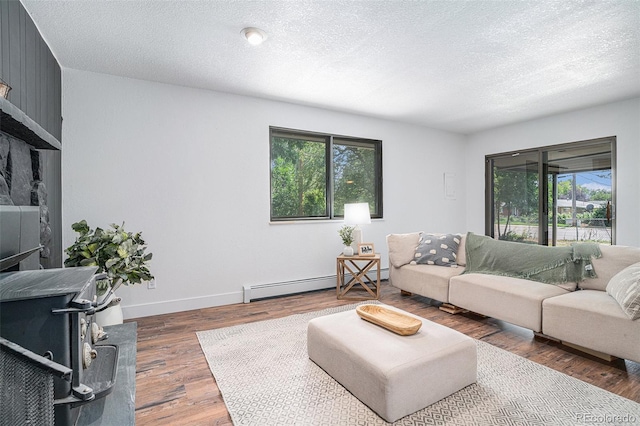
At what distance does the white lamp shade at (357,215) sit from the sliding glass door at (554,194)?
2.81 m

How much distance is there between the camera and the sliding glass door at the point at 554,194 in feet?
13.4

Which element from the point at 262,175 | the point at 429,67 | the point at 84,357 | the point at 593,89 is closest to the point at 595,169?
the point at 593,89

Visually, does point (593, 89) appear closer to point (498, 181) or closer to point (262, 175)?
point (498, 181)

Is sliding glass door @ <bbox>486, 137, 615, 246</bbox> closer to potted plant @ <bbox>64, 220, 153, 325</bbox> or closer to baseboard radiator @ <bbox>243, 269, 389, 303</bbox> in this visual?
baseboard radiator @ <bbox>243, 269, 389, 303</bbox>

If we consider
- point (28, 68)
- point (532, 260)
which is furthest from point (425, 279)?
point (28, 68)

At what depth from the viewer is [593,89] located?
11.2 ft

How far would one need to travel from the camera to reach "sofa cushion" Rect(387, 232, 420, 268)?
3.82 m

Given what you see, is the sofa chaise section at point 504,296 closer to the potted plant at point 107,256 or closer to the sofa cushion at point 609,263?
the sofa cushion at point 609,263

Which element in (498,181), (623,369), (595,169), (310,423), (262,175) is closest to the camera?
(310,423)

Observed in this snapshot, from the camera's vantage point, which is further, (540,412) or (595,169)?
(595,169)

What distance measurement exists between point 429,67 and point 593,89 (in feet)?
7.03

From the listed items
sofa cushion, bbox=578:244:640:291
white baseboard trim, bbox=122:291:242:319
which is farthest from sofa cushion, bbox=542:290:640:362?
white baseboard trim, bbox=122:291:242:319

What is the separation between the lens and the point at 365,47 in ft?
8.20

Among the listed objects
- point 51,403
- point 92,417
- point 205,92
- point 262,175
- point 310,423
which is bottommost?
point 310,423
